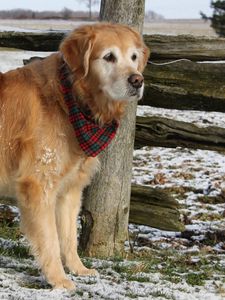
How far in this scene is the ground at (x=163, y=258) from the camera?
4.14 meters

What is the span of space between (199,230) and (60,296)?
293cm

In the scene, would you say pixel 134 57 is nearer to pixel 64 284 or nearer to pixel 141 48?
pixel 141 48

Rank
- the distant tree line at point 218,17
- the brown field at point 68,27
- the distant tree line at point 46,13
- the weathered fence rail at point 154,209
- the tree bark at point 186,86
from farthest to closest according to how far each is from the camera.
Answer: the distant tree line at point 46,13 < the brown field at point 68,27 < the distant tree line at point 218,17 < the weathered fence rail at point 154,209 < the tree bark at point 186,86

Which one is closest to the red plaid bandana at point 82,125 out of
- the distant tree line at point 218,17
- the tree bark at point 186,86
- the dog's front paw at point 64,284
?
the dog's front paw at point 64,284

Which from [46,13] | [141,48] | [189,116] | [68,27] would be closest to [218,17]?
[68,27]

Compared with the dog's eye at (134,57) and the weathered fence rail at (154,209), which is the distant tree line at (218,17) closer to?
the weathered fence rail at (154,209)

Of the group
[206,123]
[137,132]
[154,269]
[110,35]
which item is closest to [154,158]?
[206,123]

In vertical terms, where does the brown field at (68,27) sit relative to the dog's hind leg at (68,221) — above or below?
above

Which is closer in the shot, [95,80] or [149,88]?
[95,80]

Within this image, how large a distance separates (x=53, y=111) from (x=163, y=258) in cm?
196

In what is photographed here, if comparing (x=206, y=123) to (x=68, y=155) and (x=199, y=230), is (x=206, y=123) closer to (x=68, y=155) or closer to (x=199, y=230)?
(x=199, y=230)

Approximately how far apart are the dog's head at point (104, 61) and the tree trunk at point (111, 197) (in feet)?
2.40

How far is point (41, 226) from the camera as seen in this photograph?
4.37 metres

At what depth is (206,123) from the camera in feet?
41.5
